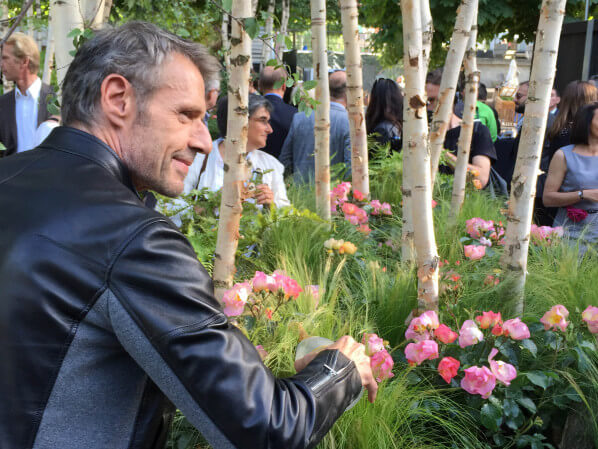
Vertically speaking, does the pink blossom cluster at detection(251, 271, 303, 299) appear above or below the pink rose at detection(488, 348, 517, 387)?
above

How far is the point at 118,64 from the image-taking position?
1.20 meters

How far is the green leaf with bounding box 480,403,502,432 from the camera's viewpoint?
2.03 meters

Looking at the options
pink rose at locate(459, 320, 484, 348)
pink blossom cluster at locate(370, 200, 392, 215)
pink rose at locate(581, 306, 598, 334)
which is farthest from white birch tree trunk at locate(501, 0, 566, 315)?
pink blossom cluster at locate(370, 200, 392, 215)

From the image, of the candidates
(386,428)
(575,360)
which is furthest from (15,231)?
(575,360)

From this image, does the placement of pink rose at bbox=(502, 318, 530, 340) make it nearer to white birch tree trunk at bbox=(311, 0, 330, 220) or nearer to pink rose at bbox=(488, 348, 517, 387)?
pink rose at bbox=(488, 348, 517, 387)

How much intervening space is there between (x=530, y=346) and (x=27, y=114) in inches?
163

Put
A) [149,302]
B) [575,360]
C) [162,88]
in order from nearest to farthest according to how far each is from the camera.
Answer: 1. [149,302]
2. [162,88]
3. [575,360]

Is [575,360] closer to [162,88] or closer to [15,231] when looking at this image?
[162,88]

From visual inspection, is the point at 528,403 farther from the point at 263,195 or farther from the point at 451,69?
the point at 451,69

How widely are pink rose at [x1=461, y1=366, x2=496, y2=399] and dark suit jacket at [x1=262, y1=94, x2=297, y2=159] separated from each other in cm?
415

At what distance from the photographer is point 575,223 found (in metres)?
4.14

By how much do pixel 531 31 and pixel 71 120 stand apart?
15222 mm

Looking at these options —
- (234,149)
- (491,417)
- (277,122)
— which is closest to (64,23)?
(234,149)

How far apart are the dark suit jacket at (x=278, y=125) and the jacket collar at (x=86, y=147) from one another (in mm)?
4739
